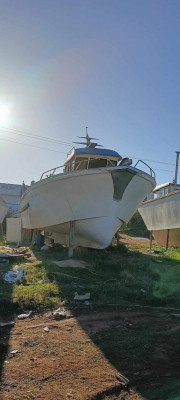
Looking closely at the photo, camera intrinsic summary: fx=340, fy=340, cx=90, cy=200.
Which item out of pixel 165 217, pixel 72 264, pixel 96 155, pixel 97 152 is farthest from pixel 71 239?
pixel 165 217

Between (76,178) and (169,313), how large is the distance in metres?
5.24

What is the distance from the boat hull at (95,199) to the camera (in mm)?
9602

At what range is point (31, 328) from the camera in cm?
454

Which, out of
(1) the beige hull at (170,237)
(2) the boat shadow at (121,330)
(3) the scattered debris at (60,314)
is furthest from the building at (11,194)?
(3) the scattered debris at (60,314)

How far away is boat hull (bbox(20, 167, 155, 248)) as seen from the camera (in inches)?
378

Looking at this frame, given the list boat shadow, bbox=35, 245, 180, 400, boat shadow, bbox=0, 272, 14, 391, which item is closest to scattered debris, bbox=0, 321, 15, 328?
boat shadow, bbox=0, 272, 14, 391

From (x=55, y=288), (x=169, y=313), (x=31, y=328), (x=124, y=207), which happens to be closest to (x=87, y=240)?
(x=124, y=207)

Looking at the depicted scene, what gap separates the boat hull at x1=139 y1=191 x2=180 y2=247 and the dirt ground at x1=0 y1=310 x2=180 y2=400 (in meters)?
Answer: 7.81

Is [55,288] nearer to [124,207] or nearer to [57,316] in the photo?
[57,316]

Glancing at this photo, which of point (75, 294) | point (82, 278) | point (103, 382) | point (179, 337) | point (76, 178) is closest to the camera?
point (103, 382)

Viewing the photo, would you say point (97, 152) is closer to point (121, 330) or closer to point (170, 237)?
point (170, 237)

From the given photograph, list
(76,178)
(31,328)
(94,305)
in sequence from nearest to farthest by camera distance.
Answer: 1. (31,328)
2. (94,305)
3. (76,178)

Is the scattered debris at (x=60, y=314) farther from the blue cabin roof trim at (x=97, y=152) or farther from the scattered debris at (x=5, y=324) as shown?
the blue cabin roof trim at (x=97, y=152)

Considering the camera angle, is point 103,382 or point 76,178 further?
point 76,178
